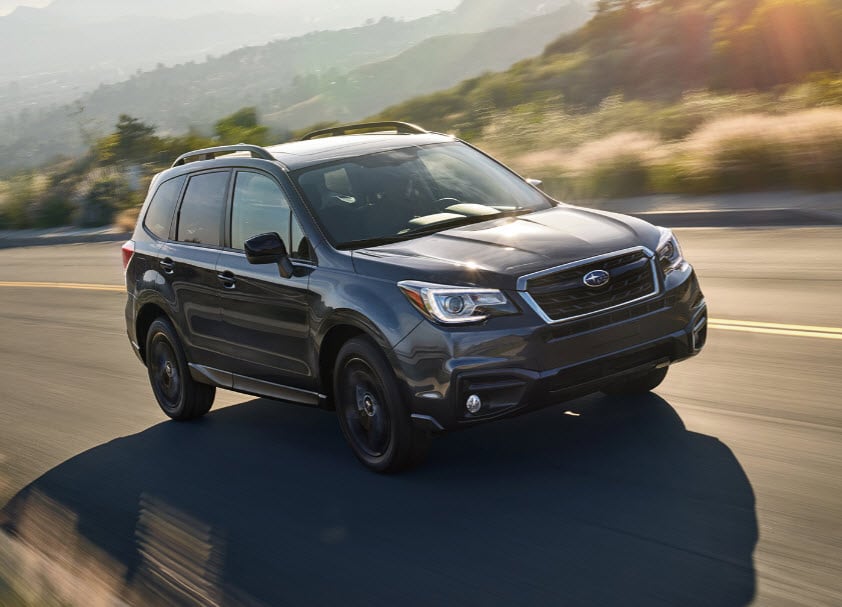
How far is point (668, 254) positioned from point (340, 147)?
2204mm

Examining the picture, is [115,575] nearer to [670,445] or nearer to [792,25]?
[670,445]

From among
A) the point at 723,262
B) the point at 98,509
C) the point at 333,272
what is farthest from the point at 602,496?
the point at 723,262

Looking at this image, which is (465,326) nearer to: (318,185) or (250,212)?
(318,185)

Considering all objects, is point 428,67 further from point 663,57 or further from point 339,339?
point 339,339

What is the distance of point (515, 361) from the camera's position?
5.51m

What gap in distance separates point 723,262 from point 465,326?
6.96 metres

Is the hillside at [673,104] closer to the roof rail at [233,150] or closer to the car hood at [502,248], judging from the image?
the roof rail at [233,150]

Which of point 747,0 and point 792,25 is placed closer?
point 792,25

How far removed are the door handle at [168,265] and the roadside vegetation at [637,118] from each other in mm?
10056

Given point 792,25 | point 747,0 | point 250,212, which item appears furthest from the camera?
point 747,0

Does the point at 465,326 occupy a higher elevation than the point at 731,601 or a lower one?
higher

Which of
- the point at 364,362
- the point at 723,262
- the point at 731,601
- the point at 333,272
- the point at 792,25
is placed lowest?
the point at 792,25

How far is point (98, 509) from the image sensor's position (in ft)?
21.5

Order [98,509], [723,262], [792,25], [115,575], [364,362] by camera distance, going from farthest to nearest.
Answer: [792,25], [723,262], [98,509], [364,362], [115,575]
